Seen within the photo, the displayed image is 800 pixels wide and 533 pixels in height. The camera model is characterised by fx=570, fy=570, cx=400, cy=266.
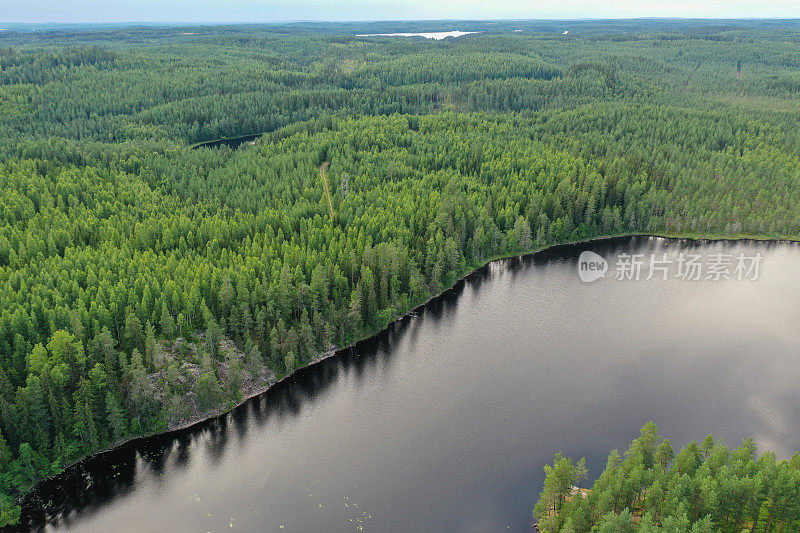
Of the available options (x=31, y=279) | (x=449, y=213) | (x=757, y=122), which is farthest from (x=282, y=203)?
(x=757, y=122)

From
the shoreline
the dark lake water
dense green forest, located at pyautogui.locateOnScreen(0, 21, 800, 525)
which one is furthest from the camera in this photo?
dense green forest, located at pyautogui.locateOnScreen(0, 21, 800, 525)

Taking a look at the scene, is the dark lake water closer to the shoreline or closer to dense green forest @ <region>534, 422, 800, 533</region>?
A: the shoreline

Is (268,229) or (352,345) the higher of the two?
(268,229)

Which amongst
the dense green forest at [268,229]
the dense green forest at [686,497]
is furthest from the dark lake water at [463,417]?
the dense green forest at [686,497]

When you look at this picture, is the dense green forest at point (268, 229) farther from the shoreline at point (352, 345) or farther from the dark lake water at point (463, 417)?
the dark lake water at point (463, 417)

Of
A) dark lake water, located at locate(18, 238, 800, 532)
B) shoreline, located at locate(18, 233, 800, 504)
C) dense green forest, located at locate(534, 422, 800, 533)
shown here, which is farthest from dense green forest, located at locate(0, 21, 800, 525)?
dense green forest, located at locate(534, 422, 800, 533)

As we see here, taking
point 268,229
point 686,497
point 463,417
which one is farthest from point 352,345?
point 686,497

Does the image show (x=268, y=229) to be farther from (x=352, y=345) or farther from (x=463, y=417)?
(x=463, y=417)
